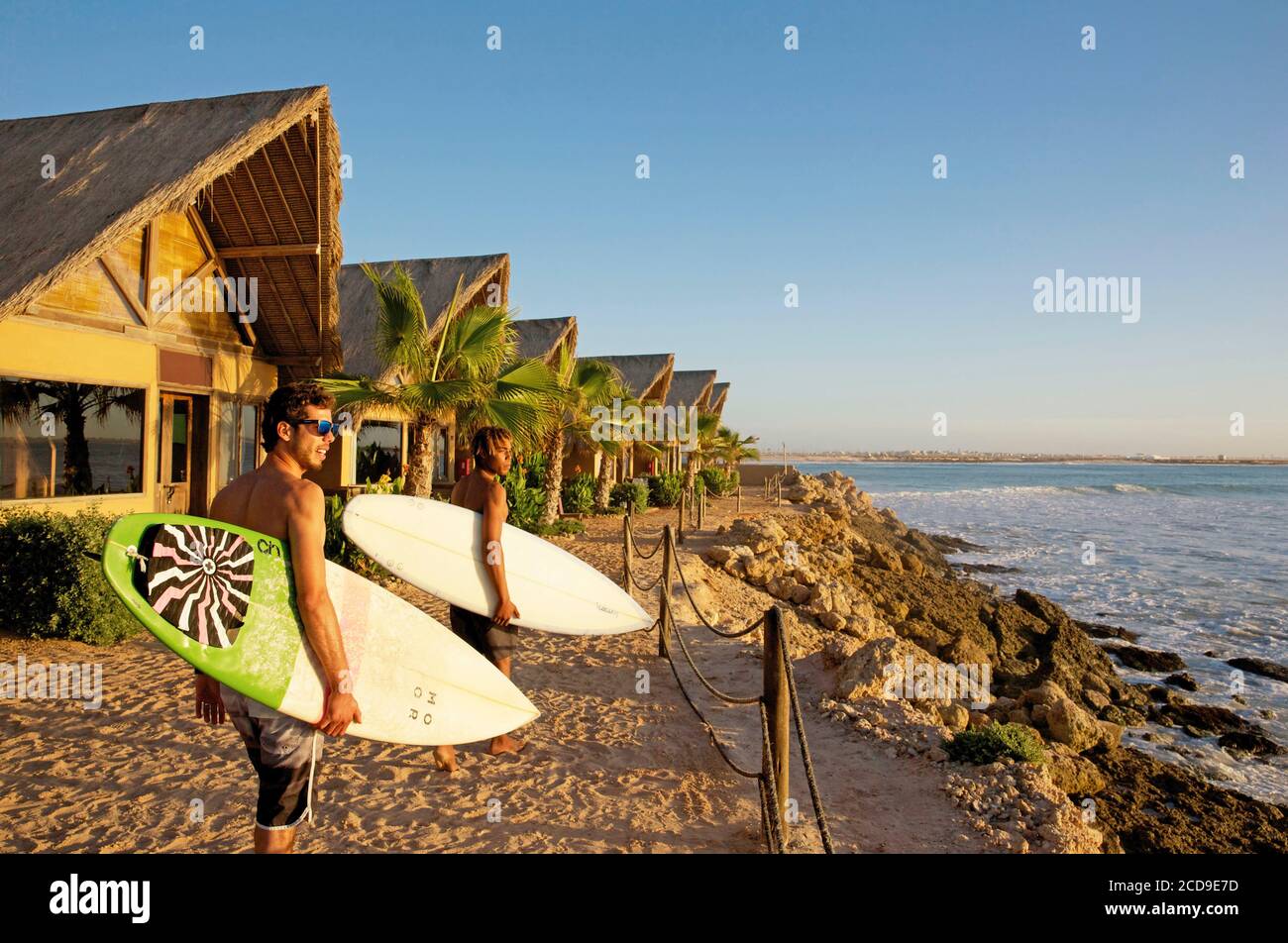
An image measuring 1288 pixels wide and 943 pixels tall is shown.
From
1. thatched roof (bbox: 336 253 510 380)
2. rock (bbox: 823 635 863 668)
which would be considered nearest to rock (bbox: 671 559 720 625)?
rock (bbox: 823 635 863 668)

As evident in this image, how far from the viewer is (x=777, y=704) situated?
371 cm

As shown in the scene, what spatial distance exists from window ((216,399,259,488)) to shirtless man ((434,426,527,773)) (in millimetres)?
7403

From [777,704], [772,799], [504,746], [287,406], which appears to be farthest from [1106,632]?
[287,406]

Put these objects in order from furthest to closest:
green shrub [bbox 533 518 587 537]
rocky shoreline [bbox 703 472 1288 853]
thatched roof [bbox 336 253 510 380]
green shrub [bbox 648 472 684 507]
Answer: green shrub [bbox 648 472 684 507], green shrub [bbox 533 518 587 537], thatched roof [bbox 336 253 510 380], rocky shoreline [bbox 703 472 1288 853]

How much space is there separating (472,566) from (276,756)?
80.0 inches

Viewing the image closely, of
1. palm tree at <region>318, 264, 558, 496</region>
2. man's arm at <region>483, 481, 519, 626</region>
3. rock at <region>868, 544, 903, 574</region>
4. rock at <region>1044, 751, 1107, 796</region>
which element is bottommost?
rock at <region>1044, 751, 1107, 796</region>

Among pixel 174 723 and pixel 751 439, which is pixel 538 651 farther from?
pixel 751 439

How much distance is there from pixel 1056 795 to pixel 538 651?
4385 mm

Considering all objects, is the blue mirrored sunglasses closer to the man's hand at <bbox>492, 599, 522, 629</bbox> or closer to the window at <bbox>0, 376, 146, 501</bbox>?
the man's hand at <bbox>492, 599, 522, 629</bbox>

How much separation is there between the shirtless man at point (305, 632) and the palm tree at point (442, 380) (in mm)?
6841

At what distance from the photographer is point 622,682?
243 inches

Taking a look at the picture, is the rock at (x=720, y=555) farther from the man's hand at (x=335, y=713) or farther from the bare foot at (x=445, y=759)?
the man's hand at (x=335, y=713)

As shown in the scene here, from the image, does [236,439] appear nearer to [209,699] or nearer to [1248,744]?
[209,699]

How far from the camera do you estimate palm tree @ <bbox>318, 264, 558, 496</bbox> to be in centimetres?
944
